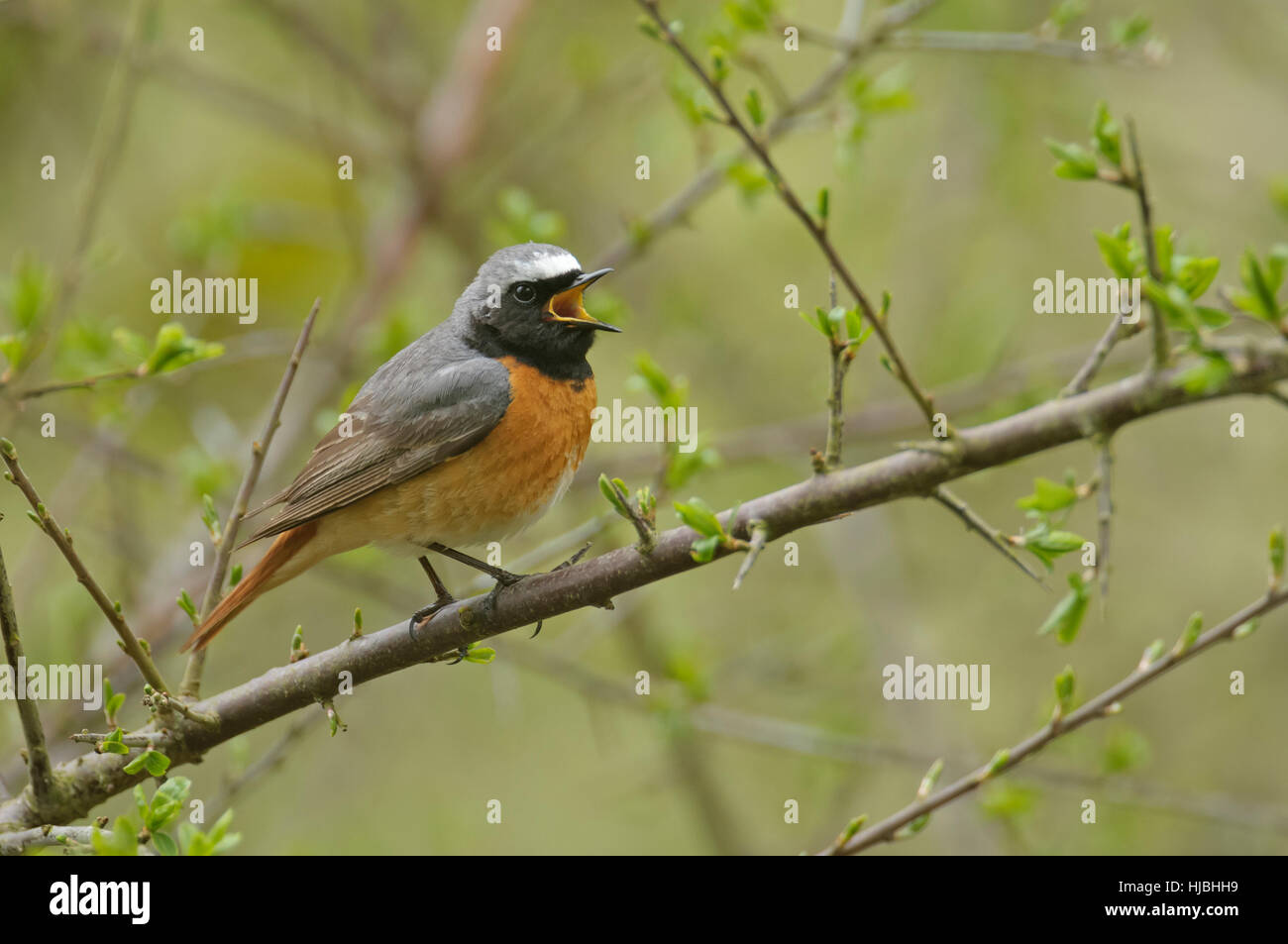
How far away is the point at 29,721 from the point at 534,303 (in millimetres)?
2610

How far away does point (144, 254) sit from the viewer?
7.91 m

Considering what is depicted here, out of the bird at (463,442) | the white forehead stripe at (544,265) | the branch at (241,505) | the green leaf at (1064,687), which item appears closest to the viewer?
the green leaf at (1064,687)

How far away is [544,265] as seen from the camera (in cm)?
493

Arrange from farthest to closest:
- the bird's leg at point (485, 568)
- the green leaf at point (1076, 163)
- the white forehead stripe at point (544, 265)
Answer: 1. the white forehead stripe at point (544, 265)
2. the bird's leg at point (485, 568)
3. the green leaf at point (1076, 163)

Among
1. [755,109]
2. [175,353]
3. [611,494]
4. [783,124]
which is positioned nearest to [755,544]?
[611,494]

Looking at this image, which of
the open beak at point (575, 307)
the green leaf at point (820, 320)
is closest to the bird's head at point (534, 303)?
the open beak at point (575, 307)

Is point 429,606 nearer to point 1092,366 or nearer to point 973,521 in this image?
point 973,521

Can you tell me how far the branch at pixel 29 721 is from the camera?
115 inches

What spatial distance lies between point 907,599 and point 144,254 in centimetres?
540

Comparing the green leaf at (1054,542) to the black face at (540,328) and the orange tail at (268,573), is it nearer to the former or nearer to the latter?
the black face at (540,328)

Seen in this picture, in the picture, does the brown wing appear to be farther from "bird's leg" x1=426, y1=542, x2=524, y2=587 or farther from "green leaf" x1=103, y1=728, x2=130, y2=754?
"green leaf" x1=103, y1=728, x2=130, y2=754

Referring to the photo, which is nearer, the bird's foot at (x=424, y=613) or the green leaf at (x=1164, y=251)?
the green leaf at (x=1164, y=251)

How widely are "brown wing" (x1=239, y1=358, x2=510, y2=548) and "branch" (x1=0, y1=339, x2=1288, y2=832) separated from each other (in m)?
1.14

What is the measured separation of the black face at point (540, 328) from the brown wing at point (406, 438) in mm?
155
